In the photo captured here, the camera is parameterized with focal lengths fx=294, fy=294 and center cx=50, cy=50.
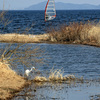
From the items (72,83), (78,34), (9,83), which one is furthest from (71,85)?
(78,34)

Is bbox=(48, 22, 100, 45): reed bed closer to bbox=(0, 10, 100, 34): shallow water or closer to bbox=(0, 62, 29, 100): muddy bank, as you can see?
bbox=(0, 10, 100, 34): shallow water

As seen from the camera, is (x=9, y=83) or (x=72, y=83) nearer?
(x=9, y=83)

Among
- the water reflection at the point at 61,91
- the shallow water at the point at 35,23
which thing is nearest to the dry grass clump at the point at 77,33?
the shallow water at the point at 35,23

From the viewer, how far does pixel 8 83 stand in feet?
35.9

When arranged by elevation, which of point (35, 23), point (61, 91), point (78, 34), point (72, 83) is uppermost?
point (61, 91)

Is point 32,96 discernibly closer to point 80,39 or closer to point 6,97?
point 6,97

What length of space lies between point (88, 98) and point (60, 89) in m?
1.58

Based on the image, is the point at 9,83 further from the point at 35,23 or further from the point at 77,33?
the point at 35,23

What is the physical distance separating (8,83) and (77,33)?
17.2 meters

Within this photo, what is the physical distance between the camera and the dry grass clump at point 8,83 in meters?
9.69

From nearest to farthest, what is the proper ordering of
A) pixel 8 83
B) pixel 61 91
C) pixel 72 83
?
pixel 61 91 < pixel 8 83 < pixel 72 83

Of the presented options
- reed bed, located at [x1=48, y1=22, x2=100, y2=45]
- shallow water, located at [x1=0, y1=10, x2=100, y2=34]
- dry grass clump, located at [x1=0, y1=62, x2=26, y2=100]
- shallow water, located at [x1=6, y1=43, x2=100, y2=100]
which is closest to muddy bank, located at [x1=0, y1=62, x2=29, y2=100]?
dry grass clump, located at [x1=0, y1=62, x2=26, y2=100]

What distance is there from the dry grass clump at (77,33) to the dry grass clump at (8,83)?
1444 centimetres

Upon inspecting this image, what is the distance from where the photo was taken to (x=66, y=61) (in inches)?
703
